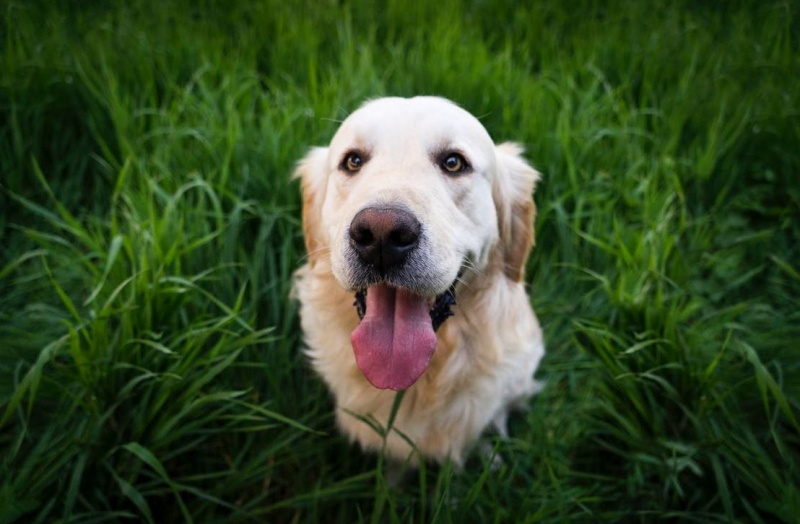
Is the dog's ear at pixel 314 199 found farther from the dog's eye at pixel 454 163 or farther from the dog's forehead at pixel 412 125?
the dog's eye at pixel 454 163

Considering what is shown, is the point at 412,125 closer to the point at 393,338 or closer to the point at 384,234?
the point at 384,234

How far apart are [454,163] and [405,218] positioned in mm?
438

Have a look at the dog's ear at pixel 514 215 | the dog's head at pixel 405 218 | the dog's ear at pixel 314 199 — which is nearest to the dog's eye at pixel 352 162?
the dog's head at pixel 405 218

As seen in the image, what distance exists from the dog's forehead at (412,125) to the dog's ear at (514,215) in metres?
0.31

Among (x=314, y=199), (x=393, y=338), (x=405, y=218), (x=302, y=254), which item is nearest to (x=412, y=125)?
(x=405, y=218)

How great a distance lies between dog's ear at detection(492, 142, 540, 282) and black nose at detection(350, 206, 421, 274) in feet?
2.21

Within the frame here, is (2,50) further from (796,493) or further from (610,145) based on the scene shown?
(796,493)

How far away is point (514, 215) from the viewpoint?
2219 mm

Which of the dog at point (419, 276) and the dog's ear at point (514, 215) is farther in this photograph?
the dog's ear at point (514, 215)

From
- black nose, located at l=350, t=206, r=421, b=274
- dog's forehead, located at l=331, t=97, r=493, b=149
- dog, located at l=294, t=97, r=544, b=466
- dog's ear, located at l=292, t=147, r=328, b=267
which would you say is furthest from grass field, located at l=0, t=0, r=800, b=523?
dog's forehead, located at l=331, t=97, r=493, b=149

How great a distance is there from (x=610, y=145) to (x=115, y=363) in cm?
269

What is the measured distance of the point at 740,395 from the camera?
2146 millimetres

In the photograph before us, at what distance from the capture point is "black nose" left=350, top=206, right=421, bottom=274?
1.54 meters

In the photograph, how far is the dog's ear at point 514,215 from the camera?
2.17 metres
